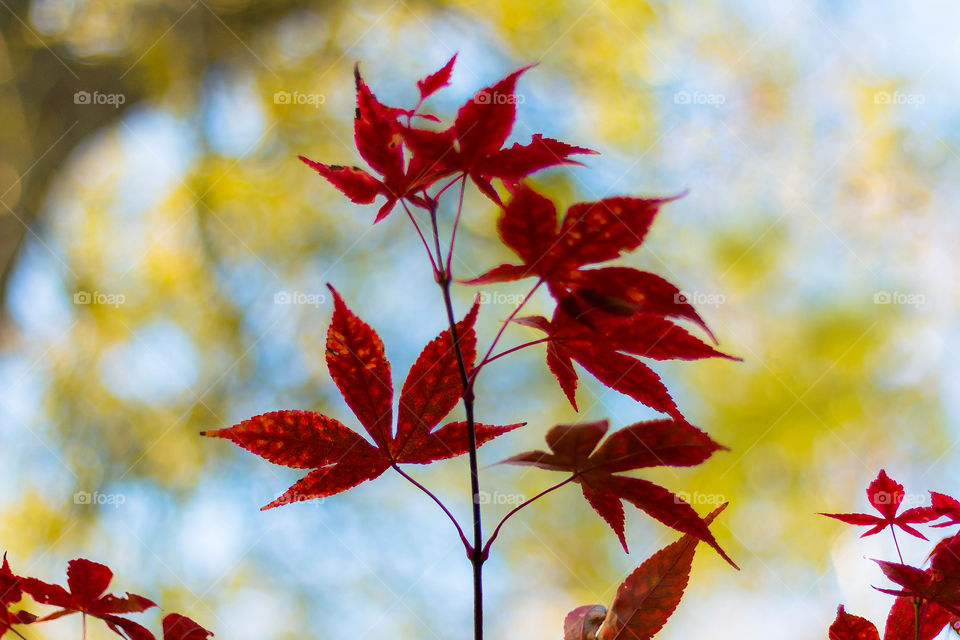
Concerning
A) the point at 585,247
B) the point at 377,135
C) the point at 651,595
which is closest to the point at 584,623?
the point at 651,595

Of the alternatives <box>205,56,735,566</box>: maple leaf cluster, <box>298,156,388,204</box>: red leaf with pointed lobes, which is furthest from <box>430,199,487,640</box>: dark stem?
<box>298,156,388,204</box>: red leaf with pointed lobes

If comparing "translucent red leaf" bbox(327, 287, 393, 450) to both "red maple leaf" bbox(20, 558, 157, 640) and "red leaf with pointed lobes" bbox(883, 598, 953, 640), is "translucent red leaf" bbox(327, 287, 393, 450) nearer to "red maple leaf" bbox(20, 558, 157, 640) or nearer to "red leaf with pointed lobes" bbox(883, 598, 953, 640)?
"red maple leaf" bbox(20, 558, 157, 640)

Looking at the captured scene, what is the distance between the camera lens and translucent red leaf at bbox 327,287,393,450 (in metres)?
0.46

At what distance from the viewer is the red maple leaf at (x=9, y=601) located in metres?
0.50

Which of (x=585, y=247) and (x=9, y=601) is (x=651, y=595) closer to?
(x=585, y=247)

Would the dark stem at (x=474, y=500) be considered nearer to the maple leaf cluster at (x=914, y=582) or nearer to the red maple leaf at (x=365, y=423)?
the red maple leaf at (x=365, y=423)

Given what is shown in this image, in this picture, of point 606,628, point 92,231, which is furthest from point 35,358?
point 606,628

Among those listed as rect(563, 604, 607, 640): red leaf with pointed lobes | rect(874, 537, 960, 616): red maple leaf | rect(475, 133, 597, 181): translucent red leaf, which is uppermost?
rect(475, 133, 597, 181): translucent red leaf

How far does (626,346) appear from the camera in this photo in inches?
16.5

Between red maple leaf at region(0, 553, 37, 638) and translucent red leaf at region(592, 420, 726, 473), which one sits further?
red maple leaf at region(0, 553, 37, 638)

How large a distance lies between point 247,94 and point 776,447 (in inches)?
118

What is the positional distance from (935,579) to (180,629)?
21.3 inches

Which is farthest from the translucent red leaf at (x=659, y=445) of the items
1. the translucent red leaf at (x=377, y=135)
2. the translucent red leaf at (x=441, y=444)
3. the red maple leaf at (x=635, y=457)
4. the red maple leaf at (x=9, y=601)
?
the red maple leaf at (x=9, y=601)

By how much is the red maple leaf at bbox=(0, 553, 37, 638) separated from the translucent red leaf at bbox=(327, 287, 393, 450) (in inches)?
11.7
